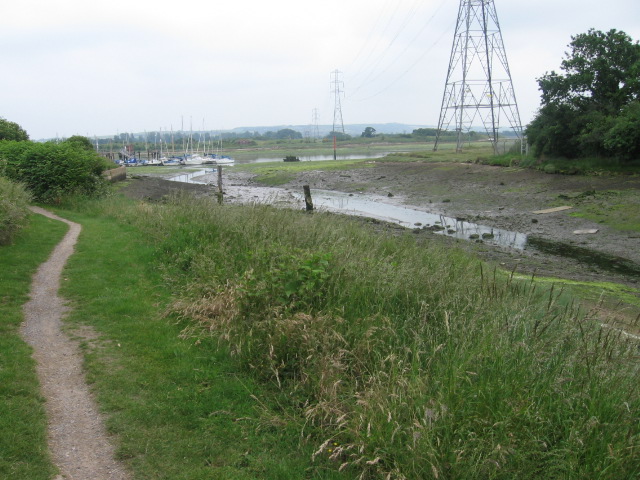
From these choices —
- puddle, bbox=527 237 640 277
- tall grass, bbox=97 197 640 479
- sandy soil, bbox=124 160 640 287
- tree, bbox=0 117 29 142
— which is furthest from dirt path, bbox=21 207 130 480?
tree, bbox=0 117 29 142

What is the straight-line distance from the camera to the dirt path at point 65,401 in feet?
14.9

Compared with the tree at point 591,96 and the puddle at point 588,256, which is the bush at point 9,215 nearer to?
the puddle at point 588,256

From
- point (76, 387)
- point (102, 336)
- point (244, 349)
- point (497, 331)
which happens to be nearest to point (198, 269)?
point (102, 336)

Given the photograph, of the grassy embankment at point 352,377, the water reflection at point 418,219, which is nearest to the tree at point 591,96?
the water reflection at point 418,219

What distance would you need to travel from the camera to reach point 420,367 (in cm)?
561

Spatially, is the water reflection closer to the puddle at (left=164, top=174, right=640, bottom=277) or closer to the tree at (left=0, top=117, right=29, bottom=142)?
the puddle at (left=164, top=174, right=640, bottom=277)

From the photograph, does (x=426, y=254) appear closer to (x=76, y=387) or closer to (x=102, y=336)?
(x=102, y=336)

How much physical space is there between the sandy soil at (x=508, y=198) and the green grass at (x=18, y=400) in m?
8.07

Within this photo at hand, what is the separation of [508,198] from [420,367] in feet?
89.2

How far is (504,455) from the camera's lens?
4281mm

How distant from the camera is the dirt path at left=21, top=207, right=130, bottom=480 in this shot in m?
4.55

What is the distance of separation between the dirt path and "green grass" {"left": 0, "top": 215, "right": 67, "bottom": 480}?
10 centimetres

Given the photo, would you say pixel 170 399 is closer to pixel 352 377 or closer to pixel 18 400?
pixel 18 400

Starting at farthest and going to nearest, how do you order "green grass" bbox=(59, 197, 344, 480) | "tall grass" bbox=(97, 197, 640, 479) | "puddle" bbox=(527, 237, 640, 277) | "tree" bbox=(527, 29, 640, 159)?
"tree" bbox=(527, 29, 640, 159) < "puddle" bbox=(527, 237, 640, 277) < "green grass" bbox=(59, 197, 344, 480) < "tall grass" bbox=(97, 197, 640, 479)
